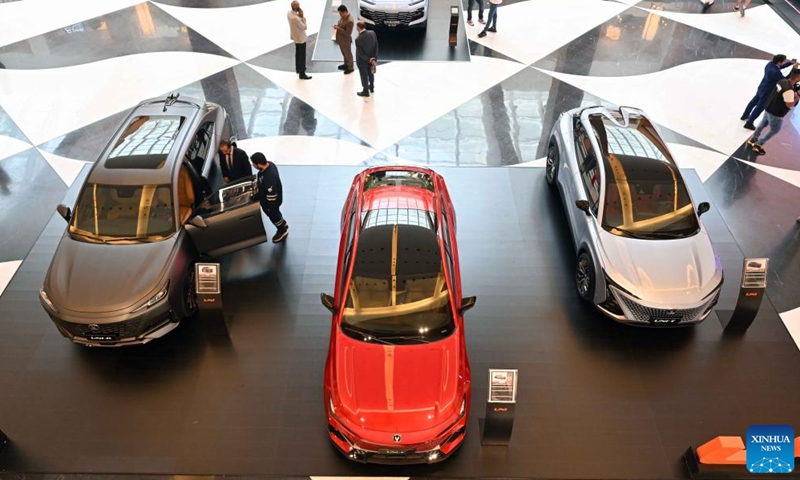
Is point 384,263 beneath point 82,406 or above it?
above

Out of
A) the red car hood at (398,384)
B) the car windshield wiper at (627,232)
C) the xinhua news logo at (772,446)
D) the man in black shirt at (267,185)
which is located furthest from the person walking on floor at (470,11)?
the xinhua news logo at (772,446)

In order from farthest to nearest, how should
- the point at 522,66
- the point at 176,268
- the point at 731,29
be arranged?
1. the point at 731,29
2. the point at 522,66
3. the point at 176,268

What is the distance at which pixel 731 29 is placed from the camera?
12641mm

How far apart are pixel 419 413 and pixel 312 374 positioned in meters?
1.51

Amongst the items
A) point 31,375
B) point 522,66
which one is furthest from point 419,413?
point 522,66

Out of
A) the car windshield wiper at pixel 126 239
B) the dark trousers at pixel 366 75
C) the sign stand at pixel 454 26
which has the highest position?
the sign stand at pixel 454 26

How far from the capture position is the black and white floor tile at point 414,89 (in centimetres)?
845

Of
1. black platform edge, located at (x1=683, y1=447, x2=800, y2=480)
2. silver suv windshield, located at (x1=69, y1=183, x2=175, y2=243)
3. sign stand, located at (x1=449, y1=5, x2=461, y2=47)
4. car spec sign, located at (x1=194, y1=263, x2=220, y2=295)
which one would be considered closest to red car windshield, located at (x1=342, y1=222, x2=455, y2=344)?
car spec sign, located at (x1=194, y1=263, x2=220, y2=295)

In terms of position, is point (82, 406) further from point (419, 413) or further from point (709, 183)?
point (709, 183)

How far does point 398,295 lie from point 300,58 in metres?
6.73

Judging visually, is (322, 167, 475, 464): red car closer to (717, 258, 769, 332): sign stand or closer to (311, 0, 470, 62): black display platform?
(717, 258, 769, 332): sign stand

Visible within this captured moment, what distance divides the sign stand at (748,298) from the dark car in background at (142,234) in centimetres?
537

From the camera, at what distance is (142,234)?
6121 mm

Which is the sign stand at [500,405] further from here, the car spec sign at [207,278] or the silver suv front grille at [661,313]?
the car spec sign at [207,278]
